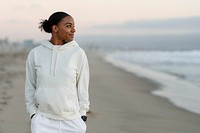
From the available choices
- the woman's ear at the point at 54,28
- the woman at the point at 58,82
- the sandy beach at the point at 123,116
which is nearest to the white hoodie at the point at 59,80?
the woman at the point at 58,82

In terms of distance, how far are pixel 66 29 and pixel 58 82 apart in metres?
0.41

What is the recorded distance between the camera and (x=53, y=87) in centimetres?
293

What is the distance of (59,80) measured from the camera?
2.92 meters

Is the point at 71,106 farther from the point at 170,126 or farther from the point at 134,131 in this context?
the point at 170,126

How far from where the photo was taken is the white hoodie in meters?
2.92

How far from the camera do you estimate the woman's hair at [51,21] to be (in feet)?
10.0

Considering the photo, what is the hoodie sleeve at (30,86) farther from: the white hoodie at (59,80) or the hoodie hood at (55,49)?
the hoodie hood at (55,49)

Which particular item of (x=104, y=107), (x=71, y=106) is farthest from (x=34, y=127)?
(x=104, y=107)

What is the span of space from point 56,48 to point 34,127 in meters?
0.61

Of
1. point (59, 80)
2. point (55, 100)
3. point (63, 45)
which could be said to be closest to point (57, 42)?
point (63, 45)

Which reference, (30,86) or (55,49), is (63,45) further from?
(30,86)

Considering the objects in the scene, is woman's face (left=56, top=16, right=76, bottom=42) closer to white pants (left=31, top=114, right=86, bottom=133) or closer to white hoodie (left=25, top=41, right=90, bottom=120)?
white hoodie (left=25, top=41, right=90, bottom=120)

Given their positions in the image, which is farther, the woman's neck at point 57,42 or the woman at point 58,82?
the woman's neck at point 57,42

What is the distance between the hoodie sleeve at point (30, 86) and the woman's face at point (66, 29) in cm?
28
